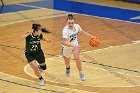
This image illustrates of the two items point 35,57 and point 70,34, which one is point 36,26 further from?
point 70,34

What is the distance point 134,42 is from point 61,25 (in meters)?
4.64

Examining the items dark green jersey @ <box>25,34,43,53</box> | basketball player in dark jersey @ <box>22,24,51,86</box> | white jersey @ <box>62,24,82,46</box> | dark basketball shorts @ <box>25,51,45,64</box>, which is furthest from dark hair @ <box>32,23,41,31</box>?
white jersey @ <box>62,24,82,46</box>

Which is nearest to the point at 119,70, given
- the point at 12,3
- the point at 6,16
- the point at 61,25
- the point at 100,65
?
the point at 100,65

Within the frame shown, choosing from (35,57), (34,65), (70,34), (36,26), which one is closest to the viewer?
(36,26)

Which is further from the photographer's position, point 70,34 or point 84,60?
point 84,60

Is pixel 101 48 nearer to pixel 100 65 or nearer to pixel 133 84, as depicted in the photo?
pixel 100 65

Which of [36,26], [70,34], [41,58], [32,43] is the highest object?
[36,26]

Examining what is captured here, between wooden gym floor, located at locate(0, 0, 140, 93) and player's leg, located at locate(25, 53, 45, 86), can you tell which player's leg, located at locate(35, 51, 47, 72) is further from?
wooden gym floor, located at locate(0, 0, 140, 93)

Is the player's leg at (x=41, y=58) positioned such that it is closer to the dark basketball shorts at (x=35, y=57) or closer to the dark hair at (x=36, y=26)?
the dark basketball shorts at (x=35, y=57)

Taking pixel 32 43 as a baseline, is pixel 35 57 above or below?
below

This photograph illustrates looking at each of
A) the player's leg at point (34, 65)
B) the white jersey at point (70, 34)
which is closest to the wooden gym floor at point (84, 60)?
the player's leg at point (34, 65)

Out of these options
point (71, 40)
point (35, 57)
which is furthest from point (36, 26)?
point (71, 40)

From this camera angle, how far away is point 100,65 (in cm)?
1473

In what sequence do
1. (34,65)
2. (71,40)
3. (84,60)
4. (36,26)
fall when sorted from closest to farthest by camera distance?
(36,26) → (34,65) → (71,40) → (84,60)
